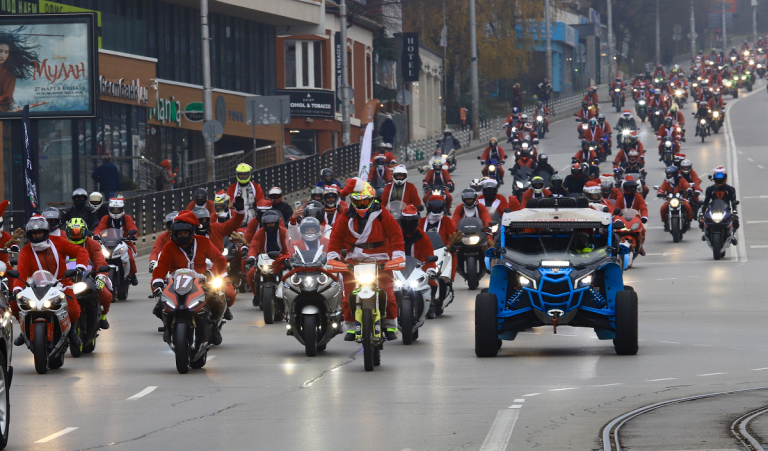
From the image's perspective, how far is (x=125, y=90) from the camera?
44.2 meters

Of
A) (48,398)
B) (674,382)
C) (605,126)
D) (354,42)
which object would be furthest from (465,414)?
(354,42)

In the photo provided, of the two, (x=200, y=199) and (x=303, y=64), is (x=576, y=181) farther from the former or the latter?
(x=303, y=64)

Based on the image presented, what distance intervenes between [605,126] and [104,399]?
4695 centimetres

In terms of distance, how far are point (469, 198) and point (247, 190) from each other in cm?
370

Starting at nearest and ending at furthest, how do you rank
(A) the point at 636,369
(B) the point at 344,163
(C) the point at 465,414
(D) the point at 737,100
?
1. (C) the point at 465,414
2. (A) the point at 636,369
3. (B) the point at 344,163
4. (D) the point at 737,100

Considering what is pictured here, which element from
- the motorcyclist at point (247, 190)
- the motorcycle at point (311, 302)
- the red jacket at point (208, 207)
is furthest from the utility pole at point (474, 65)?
the motorcycle at point (311, 302)

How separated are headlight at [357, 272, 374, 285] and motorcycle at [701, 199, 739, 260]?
1473cm

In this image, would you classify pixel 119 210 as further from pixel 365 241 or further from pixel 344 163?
pixel 344 163

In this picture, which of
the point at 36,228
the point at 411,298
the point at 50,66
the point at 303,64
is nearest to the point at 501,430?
the point at 411,298

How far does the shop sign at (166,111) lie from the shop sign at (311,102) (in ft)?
32.7

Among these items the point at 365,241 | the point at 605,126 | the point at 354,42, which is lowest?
the point at 365,241

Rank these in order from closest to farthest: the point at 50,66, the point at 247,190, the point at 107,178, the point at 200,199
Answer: the point at 200,199, the point at 247,190, the point at 50,66, the point at 107,178

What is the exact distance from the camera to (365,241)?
46.2 ft

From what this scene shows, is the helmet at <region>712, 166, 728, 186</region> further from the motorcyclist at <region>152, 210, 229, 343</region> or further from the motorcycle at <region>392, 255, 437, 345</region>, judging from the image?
the motorcyclist at <region>152, 210, 229, 343</region>
